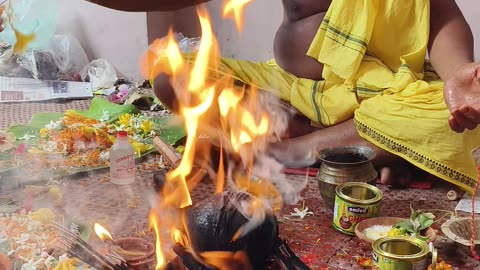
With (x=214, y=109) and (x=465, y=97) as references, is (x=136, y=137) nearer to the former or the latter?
(x=214, y=109)

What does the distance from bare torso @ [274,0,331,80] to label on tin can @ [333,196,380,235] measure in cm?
88

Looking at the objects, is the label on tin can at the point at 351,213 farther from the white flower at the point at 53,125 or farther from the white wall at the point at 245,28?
the white wall at the point at 245,28

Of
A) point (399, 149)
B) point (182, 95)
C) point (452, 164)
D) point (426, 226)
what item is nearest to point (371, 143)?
point (399, 149)

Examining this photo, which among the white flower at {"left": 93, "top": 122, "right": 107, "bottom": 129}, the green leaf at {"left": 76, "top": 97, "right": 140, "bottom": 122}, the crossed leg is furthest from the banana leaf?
the crossed leg

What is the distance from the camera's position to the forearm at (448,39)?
2.17 m

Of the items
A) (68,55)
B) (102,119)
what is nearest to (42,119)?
(102,119)

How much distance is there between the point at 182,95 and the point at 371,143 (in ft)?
2.66

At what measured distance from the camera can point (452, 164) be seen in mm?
2047

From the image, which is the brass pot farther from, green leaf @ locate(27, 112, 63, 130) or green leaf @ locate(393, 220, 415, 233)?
green leaf @ locate(27, 112, 63, 130)

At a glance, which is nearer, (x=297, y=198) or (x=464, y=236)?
(x=464, y=236)

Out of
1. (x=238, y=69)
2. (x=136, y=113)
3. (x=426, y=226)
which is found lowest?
(x=136, y=113)

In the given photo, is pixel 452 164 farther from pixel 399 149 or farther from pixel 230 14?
pixel 230 14

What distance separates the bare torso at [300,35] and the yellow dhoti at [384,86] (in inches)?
3.8

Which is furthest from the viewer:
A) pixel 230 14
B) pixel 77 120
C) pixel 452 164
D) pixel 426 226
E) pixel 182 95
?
pixel 230 14
